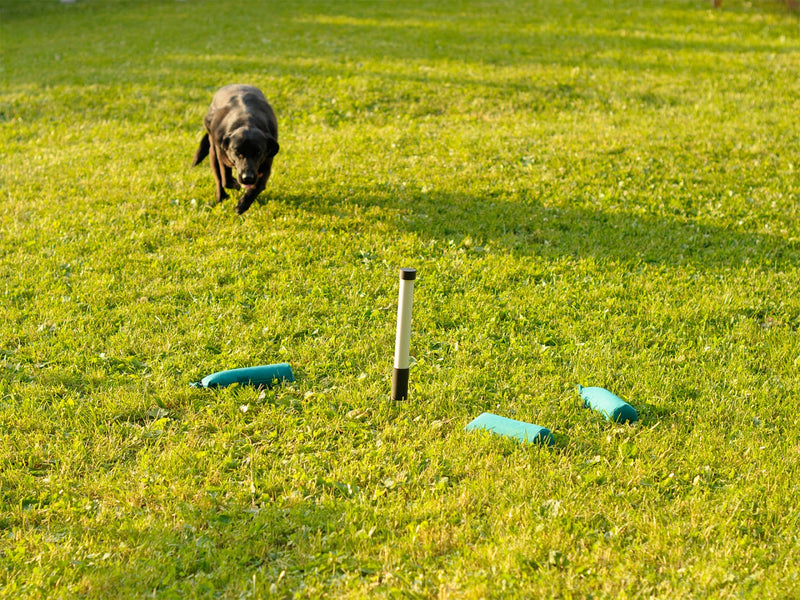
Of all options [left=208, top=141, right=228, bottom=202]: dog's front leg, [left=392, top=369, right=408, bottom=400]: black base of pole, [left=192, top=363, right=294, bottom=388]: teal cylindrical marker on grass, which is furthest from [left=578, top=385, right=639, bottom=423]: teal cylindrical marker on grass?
[left=208, top=141, right=228, bottom=202]: dog's front leg

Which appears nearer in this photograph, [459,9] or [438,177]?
[438,177]

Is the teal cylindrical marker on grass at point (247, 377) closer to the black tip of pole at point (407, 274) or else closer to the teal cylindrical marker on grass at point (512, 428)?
the black tip of pole at point (407, 274)

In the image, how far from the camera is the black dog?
865cm

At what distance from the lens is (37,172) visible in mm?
11172

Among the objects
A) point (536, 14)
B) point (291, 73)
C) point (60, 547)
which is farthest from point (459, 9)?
point (60, 547)

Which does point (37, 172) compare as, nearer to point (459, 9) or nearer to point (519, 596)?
point (519, 596)

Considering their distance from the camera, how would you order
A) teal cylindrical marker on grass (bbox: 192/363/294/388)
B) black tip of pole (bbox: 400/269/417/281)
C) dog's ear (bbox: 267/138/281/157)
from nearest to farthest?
black tip of pole (bbox: 400/269/417/281), teal cylindrical marker on grass (bbox: 192/363/294/388), dog's ear (bbox: 267/138/281/157)

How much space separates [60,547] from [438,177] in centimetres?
761

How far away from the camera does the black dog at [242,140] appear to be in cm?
865

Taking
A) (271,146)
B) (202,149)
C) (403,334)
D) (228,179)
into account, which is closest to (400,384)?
(403,334)

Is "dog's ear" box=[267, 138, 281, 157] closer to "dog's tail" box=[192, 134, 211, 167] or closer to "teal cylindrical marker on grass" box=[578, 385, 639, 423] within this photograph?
"dog's tail" box=[192, 134, 211, 167]

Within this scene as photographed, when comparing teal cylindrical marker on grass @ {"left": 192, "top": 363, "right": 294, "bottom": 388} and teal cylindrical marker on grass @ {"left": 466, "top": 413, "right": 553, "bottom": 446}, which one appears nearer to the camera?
teal cylindrical marker on grass @ {"left": 466, "top": 413, "right": 553, "bottom": 446}

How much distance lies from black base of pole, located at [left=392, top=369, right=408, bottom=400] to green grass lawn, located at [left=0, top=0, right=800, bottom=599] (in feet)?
0.66

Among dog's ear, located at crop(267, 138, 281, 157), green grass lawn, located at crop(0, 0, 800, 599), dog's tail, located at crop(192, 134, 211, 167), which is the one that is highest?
dog's ear, located at crop(267, 138, 281, 157)
